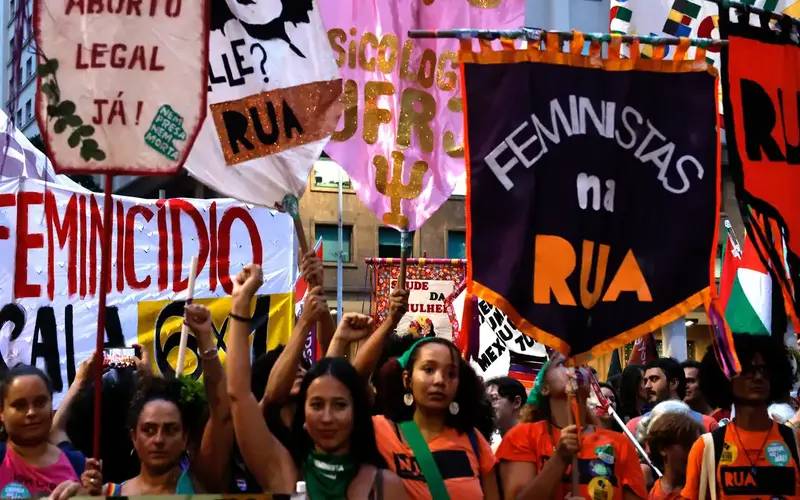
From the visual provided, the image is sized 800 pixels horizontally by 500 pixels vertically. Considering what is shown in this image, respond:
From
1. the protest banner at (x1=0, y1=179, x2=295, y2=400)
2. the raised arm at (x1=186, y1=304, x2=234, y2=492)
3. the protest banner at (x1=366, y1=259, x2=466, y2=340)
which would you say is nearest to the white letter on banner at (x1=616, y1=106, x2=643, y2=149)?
the raised arm at (x1=186, y1=304, x2=234, y2=492)

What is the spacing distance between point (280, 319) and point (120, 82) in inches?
208

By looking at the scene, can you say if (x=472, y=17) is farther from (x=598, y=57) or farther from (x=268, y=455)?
(x=268, y=455)

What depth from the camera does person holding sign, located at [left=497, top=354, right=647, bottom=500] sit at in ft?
17.9

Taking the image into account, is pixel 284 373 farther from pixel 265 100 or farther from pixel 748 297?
pixel 748 297

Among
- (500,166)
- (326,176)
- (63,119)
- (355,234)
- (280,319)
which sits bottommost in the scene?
(280,319)

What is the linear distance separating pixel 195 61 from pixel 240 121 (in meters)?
1.13

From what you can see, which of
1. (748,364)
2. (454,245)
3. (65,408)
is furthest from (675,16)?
(454,245)

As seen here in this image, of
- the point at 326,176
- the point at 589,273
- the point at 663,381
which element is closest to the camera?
the point at 589,273

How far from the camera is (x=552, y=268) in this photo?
18.4 ft

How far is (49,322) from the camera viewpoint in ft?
31.0

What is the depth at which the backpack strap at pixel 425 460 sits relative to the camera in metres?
4.91

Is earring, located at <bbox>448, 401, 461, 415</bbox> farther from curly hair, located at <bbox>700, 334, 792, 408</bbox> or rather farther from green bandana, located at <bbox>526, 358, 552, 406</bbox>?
curly hair, located at <bbox>700, 334, 792, 408</bbox>

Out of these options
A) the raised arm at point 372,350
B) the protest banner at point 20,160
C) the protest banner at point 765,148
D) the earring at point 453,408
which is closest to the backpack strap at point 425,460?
the earring at point 453,408

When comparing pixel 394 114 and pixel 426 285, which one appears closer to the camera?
pixel 394 114
